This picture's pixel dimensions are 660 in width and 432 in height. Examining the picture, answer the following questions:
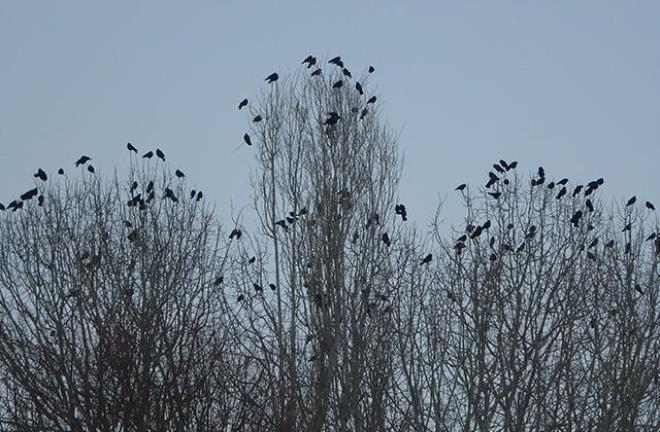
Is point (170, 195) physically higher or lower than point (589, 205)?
higher

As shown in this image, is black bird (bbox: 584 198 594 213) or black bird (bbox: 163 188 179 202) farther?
black bird (bbox: 163 188 179 202)

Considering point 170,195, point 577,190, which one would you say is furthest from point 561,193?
point 170,195

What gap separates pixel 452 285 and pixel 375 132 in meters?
3.13

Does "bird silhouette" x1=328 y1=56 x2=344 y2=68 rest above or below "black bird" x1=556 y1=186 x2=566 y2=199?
above

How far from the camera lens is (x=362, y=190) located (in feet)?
62.7

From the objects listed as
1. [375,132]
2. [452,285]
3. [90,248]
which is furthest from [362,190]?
[90,248]

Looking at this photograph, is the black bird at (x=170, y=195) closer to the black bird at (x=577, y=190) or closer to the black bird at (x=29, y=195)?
the black bird at (x=29, y=195)

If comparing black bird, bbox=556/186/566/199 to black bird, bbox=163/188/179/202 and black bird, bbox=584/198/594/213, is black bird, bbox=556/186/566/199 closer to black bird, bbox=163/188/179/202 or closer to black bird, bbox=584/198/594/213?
black bird, bbox=584/198/594/213

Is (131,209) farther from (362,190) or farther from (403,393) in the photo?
(403,393)

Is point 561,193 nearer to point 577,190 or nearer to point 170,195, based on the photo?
point 577,190

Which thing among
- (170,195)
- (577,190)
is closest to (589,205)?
(577,190)

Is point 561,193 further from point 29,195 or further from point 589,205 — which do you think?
point 29,195

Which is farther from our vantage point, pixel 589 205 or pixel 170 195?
pixel 170 195

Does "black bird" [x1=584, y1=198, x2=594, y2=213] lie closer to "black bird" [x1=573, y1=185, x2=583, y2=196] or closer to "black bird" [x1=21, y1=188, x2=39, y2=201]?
"black bird" [x1=573, y1=185, x2=583, y2=196]
